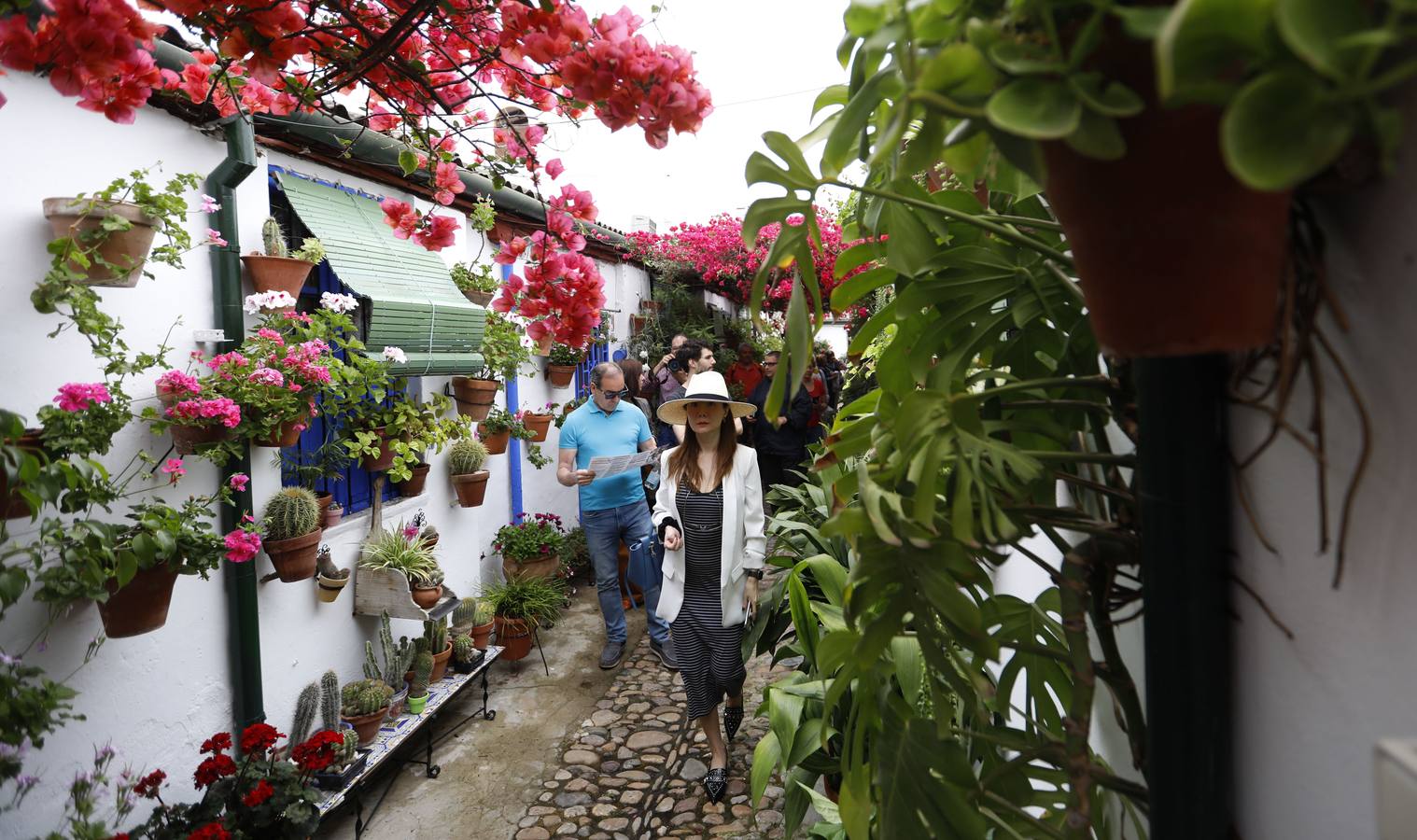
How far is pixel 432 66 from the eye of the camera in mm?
2422

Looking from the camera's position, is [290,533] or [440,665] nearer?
[290,533]

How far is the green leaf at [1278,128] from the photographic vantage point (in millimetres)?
453

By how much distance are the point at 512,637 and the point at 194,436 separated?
2861 millimetres

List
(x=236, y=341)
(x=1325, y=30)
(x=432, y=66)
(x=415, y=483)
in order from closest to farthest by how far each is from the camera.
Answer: (x=1325, y=30)
(x=432, y=66)
(x=236, y=341)
(x=415, y=483)

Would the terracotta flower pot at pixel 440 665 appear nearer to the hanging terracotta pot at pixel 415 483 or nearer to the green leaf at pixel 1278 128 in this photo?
the hanging terracotta pot at pixel 415 483

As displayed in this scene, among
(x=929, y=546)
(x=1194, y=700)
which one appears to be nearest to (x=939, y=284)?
(x=929, y=546)

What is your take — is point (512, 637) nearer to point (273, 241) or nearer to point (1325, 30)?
point (273, 241)

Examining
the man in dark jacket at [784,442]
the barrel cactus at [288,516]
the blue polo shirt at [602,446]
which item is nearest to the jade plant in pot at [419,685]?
the barrel cactus at [288,516]

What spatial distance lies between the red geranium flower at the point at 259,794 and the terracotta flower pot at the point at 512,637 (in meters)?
2.62

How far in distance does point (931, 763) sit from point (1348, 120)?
32.8 inches

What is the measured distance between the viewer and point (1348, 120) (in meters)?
0.44

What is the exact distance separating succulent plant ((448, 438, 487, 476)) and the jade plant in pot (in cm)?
128

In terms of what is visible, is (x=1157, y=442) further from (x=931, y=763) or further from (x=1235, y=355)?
(x=931, y=763)

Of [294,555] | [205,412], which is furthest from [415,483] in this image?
[205,412]
